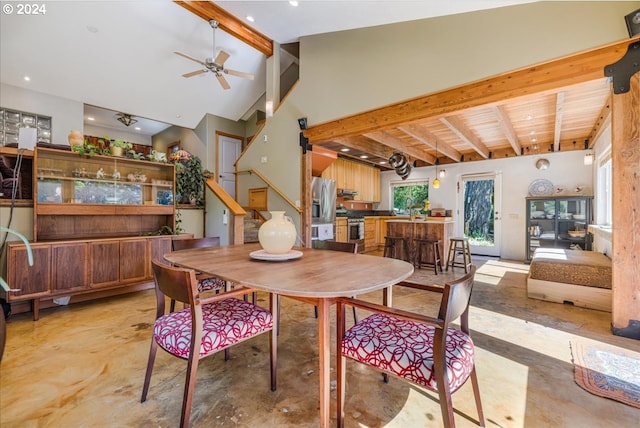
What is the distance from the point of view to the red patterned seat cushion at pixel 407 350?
124 cm

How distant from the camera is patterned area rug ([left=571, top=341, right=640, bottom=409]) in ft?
5.73

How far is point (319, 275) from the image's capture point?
1518mm

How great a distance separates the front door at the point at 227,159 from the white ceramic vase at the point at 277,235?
5655 millimetres

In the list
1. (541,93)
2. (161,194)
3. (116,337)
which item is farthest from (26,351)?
(541,93)

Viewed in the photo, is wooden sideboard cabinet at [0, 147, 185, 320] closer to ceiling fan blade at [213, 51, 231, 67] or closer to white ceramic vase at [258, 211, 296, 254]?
ceiling fan blade at [213, 51, 231, 67]

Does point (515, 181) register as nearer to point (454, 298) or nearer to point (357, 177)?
point (357, 177)

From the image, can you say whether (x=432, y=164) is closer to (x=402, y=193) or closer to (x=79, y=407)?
(x=402, y=193)

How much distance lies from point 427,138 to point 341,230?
2.72 meters

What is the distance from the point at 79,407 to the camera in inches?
63.6

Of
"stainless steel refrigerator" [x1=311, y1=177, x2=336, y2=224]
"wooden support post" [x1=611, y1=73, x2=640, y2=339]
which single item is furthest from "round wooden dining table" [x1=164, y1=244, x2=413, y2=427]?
"stainless steel refrigerator" [x1=311, y1=177, x2=336, y2=224]

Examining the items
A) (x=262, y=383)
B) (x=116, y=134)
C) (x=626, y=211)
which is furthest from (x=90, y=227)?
(x=116, y=134)

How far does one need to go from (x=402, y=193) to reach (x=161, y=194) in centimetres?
653

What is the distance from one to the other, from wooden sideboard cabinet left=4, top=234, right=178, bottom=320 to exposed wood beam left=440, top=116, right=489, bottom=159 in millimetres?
4359

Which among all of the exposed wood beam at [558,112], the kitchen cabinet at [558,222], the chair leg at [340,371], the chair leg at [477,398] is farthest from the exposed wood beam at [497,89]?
the kitchen cabinet at [558,222]
